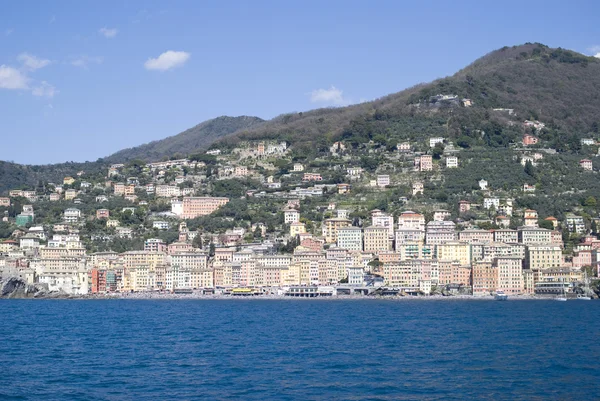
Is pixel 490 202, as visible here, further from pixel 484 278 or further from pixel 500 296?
pixel 500 296

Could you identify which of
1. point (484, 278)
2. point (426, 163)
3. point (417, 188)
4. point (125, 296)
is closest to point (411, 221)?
point (417, 188)

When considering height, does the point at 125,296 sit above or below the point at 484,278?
below

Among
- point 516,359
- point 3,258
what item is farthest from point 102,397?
point 3,258

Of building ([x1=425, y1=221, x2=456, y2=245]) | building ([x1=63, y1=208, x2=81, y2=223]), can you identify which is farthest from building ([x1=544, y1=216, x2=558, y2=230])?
building ([x1=63, y1=208, x2=81, y2=223])

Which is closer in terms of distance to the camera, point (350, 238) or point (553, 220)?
point (553, 220)

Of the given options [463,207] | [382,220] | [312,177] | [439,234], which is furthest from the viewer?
[312,177]

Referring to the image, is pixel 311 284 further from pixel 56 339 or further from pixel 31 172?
pixel 31 172

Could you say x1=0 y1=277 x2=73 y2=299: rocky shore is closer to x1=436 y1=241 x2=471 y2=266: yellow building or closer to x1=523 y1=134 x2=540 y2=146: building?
x1=436 y1=241 x2=471 y2=266: yellow building

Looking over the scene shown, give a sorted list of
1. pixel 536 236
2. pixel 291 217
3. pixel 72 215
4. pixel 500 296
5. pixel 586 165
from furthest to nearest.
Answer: pixel 72 215, pixel 586 165, pixel 291 217, pixel 536 236, pixel 500 296
